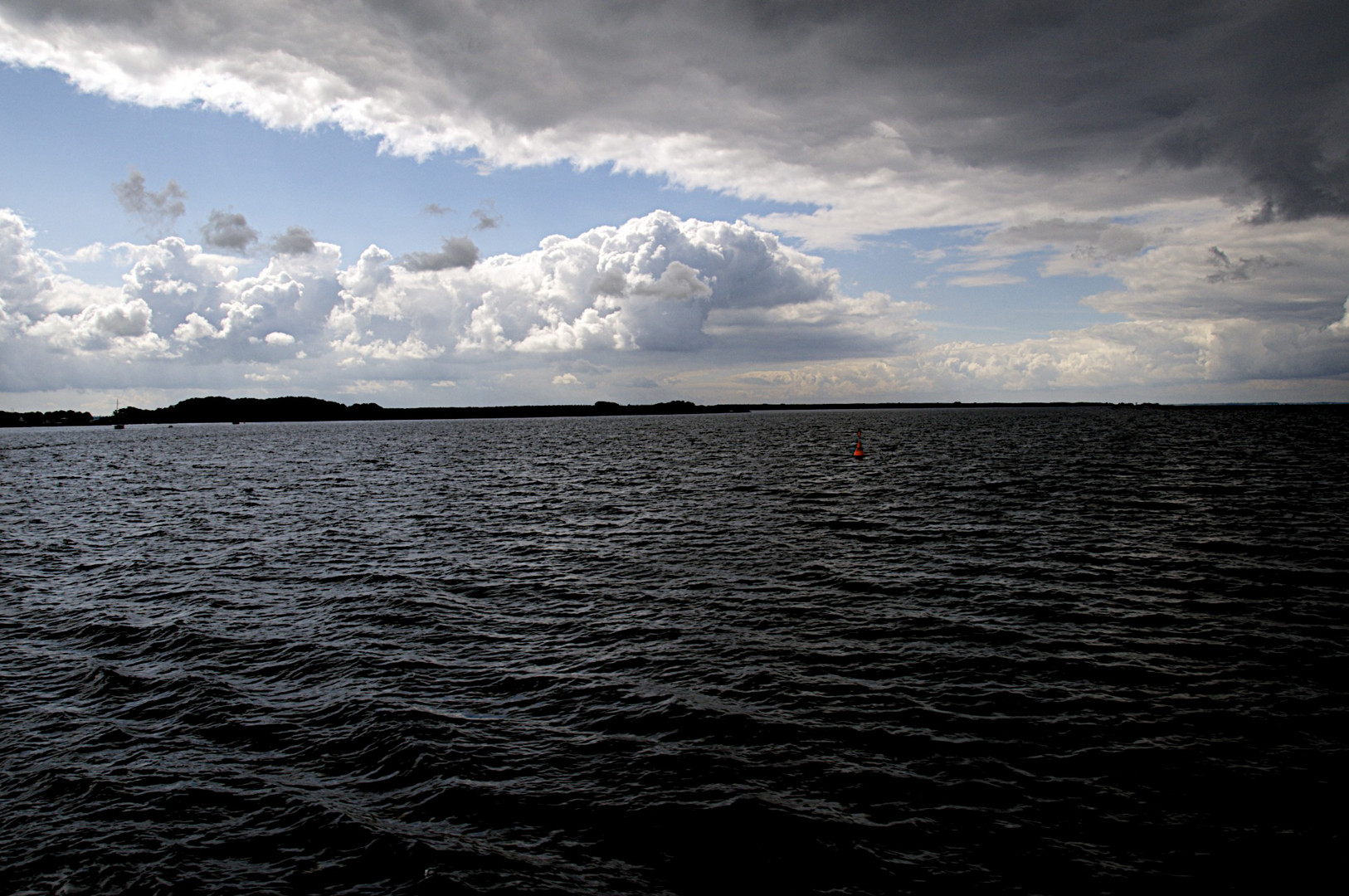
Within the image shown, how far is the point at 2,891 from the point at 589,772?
327 inches

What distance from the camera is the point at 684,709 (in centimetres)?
1500

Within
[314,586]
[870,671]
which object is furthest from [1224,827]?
[314,586]

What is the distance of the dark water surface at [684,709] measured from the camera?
10.2m

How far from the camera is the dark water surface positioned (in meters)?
10.2

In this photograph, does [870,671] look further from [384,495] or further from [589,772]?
[384,495]

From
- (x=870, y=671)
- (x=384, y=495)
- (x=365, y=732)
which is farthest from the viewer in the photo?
(x=384, y=495)

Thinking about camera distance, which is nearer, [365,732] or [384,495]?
[365,732]

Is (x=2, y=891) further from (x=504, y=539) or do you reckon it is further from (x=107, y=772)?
(x=504, y=539)

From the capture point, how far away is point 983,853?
10.1m

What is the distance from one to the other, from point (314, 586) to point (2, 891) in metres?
17.3

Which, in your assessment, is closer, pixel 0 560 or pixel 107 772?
pixel 107 772

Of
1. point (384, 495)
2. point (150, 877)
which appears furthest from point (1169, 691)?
point (384, 495)

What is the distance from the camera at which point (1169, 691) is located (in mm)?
15555

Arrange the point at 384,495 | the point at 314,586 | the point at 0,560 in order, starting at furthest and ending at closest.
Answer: the point at 384,495, the point at 0,560, the point at 314,586
